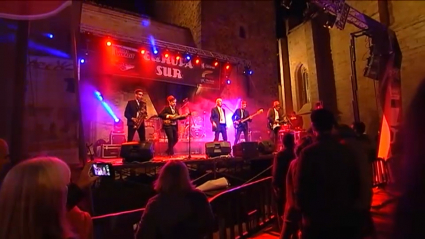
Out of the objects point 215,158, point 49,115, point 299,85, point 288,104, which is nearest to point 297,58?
point 299,85

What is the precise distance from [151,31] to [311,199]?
35.9 feet

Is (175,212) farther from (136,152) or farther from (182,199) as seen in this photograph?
(136,152)

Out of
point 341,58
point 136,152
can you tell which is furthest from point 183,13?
point 136,152

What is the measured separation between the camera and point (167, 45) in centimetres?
911

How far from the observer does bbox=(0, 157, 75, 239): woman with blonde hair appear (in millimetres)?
1266

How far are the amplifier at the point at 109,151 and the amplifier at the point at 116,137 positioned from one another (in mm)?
1079

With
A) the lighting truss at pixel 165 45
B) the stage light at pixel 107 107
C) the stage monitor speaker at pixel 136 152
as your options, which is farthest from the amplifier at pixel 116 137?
the stage monitor speaker at pixel 136 152

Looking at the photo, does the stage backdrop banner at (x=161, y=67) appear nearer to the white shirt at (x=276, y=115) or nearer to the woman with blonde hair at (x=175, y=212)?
the white shirt at (x=276, y=115)

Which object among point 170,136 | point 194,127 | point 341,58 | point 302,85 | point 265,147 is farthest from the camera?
point 302,85

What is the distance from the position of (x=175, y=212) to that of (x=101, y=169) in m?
3.59

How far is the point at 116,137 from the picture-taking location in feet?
30.6

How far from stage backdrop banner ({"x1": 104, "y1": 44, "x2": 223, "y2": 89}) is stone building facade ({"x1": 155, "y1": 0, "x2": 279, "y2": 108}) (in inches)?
77.8

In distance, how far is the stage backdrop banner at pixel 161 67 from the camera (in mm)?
8344

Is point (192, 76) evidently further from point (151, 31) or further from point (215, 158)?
point (215, 158)
